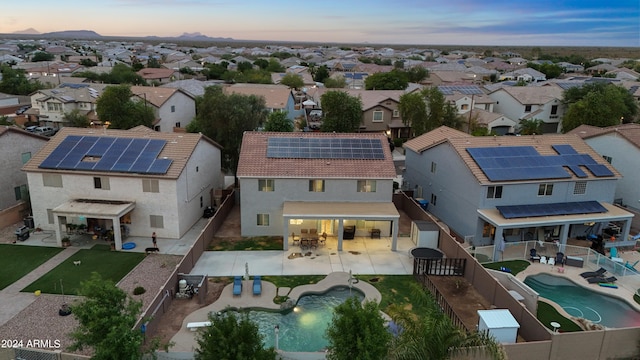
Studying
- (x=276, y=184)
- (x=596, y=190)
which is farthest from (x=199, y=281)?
(x=596, y=190)

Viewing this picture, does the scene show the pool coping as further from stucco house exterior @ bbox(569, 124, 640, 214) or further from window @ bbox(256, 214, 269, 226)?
stucco house exterior @ bbox(569, 124, 640, 214)

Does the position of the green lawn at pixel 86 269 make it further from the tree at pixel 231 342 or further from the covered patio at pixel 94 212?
the tree at pixel 231 342

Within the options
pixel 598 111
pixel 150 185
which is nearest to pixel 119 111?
pixel 150 185

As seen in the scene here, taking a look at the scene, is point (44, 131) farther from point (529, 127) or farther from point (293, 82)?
point (529, 127)

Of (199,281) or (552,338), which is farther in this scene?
(199,281)

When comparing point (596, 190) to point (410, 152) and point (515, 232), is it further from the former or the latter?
point (410, 152)

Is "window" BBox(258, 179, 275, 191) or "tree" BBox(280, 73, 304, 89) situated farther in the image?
"tree" BBox(280, 73, 304, 89)

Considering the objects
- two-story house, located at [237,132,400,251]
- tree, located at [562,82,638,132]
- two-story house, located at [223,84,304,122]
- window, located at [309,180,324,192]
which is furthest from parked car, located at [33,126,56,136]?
tree, located at [562,82,638,132]
